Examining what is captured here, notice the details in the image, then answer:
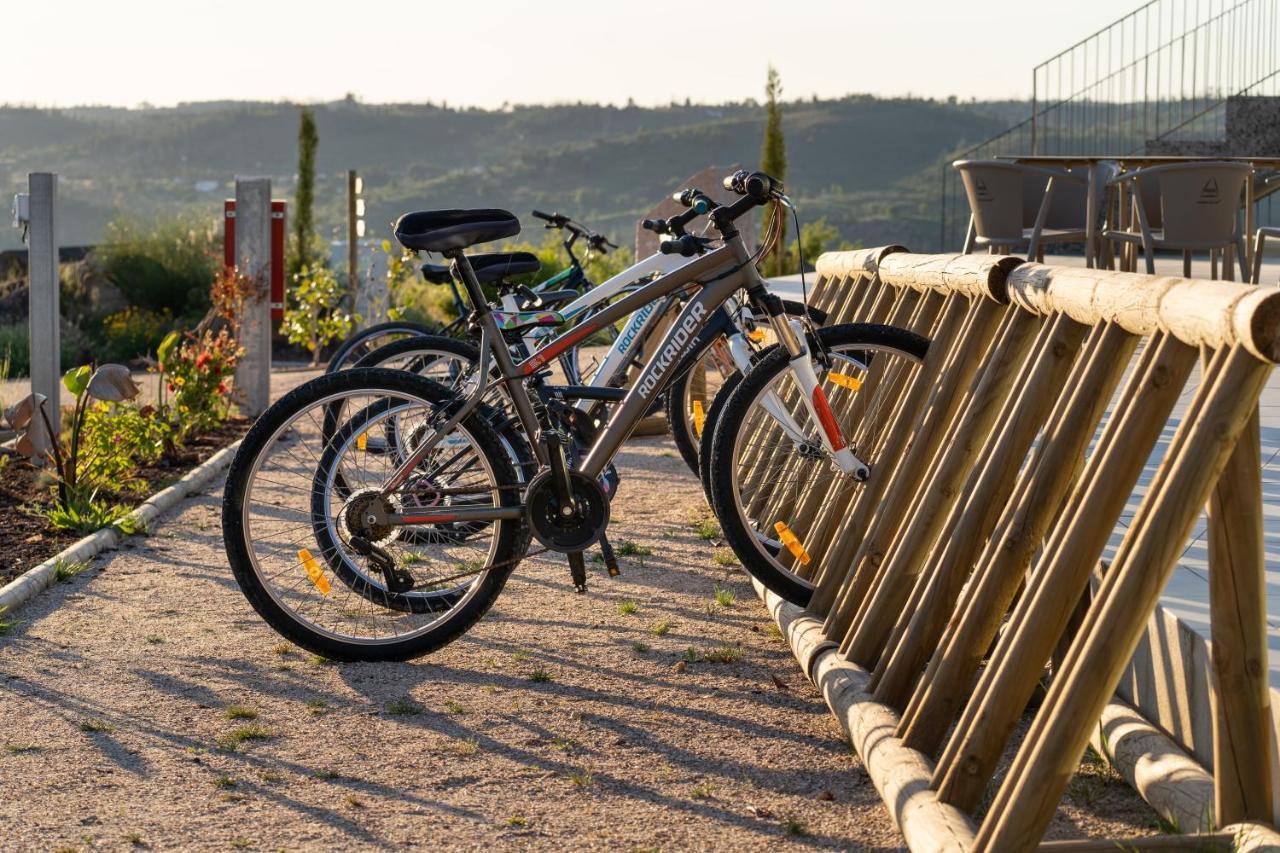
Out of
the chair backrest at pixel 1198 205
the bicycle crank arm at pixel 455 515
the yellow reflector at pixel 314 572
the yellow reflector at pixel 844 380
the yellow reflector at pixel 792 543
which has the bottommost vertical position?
the yellow reflector at pixel 314 572

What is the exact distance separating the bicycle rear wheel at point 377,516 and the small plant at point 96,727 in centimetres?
54

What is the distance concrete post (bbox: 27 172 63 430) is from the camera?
664 centimetres

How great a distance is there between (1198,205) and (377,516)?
4.82 m

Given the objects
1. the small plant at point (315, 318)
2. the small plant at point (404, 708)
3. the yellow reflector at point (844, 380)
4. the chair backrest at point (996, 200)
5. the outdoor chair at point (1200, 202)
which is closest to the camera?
the small plant at point (404, 708)

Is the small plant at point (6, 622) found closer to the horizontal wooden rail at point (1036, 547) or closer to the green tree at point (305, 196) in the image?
the horizontal wooden rail at point (1036, 547)

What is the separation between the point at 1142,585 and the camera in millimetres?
2340

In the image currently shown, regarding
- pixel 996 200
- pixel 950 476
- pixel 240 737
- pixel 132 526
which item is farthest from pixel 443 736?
pixel 996 200

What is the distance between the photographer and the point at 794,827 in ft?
9.97

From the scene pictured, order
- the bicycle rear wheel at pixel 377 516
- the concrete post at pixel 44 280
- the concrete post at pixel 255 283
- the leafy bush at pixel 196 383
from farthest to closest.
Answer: the concrete post at pixel 255 283 < the leafy bush at pixel 196 383 < the concrete post at pixel 44 280 < the bicycle rear wheel at pixel 377 516

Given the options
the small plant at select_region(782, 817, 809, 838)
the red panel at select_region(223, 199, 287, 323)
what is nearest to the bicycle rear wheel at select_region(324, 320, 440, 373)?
the red panel at select_region(223, 199, 287, 323)

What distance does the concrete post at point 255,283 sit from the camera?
9086 mm

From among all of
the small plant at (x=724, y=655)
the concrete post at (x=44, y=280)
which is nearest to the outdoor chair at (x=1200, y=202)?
the small plant at (x=724, y=655)

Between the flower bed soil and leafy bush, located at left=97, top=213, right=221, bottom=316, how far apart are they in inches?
391

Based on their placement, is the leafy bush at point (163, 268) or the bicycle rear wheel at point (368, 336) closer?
the bicycle rear wheel at point (368, 336)
